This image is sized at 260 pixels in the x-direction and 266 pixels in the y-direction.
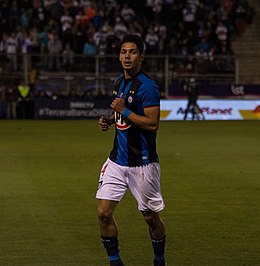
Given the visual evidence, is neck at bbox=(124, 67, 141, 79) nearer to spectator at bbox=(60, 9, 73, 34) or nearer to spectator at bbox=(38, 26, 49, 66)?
spectator at bbox=(38, 26, 49, 66)

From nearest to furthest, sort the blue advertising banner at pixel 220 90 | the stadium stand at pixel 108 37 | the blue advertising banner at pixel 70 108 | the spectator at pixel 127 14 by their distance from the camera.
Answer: the blue advertising banner at pixel 70 108 < the stadium stand at pixel 108 37 < the blue advertising banner at pixel 220 90 < the spectator at pixel 127 14

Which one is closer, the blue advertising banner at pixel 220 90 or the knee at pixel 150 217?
the knee at pixel 150 217

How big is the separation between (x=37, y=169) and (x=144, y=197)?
9.56m

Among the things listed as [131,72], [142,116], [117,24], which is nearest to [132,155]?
[142,116]

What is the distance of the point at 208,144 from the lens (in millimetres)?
23000

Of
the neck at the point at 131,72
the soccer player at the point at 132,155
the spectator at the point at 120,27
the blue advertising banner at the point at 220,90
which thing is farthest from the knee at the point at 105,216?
the spectator at the point at 120,27

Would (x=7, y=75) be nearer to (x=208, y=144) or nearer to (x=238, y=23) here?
(x=238, y=23)

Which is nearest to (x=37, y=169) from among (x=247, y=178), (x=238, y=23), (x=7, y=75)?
(x=247, y=178)

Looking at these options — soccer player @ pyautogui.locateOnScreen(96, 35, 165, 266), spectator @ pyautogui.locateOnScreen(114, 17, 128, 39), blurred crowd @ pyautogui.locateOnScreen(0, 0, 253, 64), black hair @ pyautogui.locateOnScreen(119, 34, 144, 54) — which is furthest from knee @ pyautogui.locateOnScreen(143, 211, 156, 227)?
spectator @ pyautogui.locateOnScreen(114, 17, 128, 39)

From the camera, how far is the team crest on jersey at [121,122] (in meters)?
7.62

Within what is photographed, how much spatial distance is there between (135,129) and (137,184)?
497 millimetres

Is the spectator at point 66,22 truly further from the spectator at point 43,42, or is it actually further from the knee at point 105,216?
the knee at point 105,216

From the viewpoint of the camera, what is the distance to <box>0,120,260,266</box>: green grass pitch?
9062mm

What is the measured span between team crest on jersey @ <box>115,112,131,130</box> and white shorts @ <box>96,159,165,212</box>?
354 millimetres
